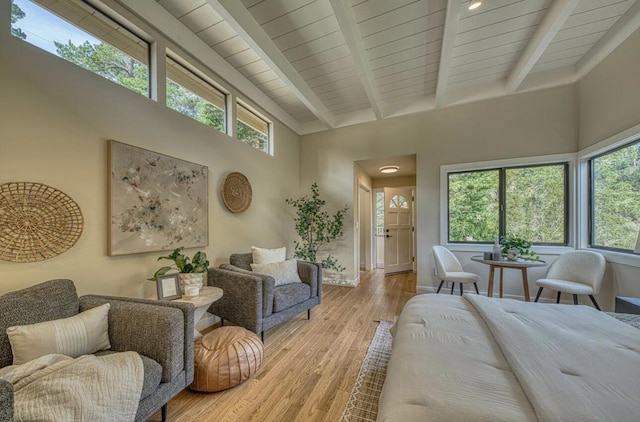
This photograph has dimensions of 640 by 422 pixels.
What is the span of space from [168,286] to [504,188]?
4.28 m

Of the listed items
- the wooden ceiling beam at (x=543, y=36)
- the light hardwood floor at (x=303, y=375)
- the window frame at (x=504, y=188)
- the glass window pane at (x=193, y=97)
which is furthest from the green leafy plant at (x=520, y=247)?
the glass window pane at (x=193, y=97)

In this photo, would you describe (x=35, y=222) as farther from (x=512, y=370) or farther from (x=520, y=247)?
(x=520, y=247)

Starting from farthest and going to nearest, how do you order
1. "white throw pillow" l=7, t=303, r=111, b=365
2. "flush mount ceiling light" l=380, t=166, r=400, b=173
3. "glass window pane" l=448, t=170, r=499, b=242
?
"flush mount ceiling light" l=380, t=166, r=400, b=173 < "glass window pane" l=448, t=170, r=499, b=242 < "white throw pillow" l=7, t=303, r=111, b=365

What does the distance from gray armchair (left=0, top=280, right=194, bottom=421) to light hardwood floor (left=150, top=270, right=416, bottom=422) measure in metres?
0.27

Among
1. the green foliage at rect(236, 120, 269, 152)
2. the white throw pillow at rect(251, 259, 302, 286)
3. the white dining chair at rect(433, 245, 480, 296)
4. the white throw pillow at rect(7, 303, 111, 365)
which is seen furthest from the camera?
the green foliage at rect(236, 120, 269, 152)

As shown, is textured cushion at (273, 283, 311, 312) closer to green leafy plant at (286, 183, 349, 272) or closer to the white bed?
green leafy plant at (286, 183, 349, 272)

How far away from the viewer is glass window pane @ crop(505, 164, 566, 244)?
10.8 ft

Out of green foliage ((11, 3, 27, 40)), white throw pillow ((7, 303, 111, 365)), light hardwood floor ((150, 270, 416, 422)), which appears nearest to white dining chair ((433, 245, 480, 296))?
light hardwood floor ((150, 270, 416, 422))

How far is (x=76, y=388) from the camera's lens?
97cm

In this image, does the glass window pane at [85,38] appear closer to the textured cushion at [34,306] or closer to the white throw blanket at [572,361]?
the textured cushion at [34,306]

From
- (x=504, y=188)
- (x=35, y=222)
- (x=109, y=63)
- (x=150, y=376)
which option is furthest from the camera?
(x=504, y=188)

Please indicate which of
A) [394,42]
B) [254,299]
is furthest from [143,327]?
[394,42]

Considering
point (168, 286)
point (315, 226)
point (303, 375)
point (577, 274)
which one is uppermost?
point (315, 226)

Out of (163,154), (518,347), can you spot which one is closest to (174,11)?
(163,154)
